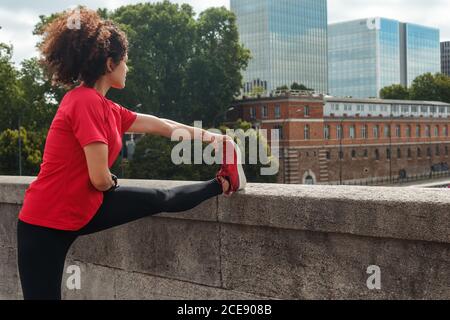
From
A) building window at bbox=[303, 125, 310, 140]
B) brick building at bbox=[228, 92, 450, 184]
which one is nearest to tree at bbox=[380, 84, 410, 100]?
brick building at bbox=[228, 92, 450, 184]

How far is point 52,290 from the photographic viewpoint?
283cm

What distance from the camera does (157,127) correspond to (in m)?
3.55

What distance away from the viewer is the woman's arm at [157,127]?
3.48 m

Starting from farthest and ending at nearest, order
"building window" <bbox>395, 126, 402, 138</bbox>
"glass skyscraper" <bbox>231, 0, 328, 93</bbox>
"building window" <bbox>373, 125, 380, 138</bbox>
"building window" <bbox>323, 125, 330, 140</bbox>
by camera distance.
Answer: "glass skyscraper" <bbox>231, 0, 328, 93</bbox> → "building window" <bbox>395, 126, 402, 138</bbox> → "building window" <bbox>373, 125, 380, 138</bbox> → "building window" <bbox>323, 125, 330, 140</bbox>

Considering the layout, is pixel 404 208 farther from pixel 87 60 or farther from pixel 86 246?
pixel 86 246

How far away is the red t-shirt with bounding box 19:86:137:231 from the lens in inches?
111

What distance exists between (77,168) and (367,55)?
132388mm

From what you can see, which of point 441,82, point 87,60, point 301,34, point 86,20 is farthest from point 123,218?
point 301,34

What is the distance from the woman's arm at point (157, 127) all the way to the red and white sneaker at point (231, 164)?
0.25ft

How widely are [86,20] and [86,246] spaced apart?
2.22 m

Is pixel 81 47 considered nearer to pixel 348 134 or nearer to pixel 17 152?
pixel 17 152

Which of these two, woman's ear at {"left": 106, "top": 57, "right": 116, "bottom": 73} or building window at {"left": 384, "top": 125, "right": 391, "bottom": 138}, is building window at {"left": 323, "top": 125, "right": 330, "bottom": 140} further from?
woman's ear at {"left": 106, "top": 57, "right": 116, "bottom": 73}

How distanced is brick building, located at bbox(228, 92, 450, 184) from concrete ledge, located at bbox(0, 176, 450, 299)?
59474 mm

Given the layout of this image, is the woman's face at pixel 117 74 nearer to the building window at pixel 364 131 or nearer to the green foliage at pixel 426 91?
the building window at pixel 364 131
